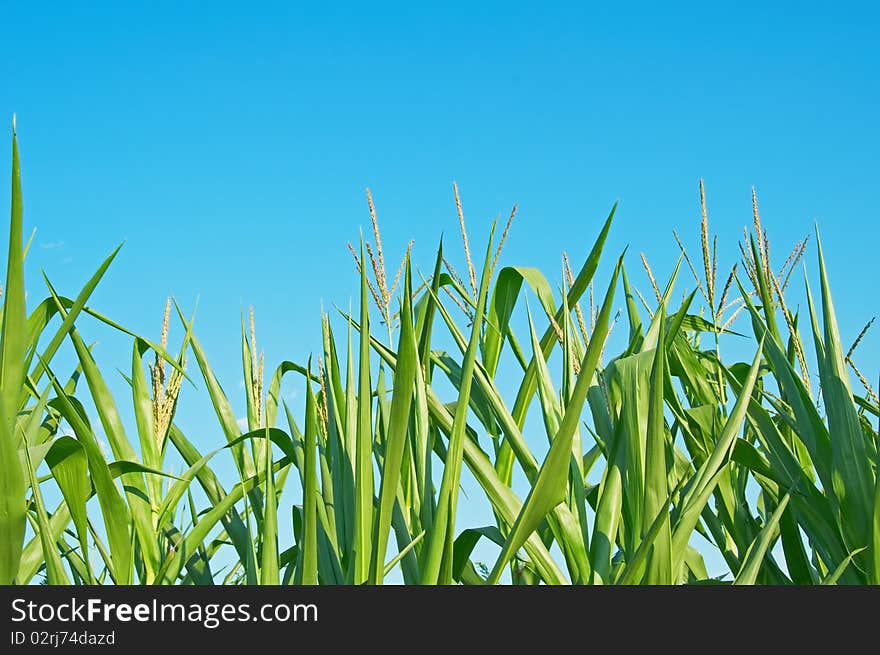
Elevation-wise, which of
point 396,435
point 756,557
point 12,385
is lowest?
point 756,557

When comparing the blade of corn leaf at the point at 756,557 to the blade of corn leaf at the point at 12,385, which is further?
the blade of corn leaf at the point at 756,557

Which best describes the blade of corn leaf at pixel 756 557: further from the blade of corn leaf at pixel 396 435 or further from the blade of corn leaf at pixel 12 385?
the blade of corn leaf at pixel 12 385

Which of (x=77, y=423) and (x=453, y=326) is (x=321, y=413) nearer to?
(x=453, y=326)

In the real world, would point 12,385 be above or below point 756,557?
above

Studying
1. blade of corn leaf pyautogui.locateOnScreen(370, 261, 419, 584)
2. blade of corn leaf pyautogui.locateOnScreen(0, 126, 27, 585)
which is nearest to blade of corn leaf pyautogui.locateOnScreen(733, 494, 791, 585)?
blade of corn leaf pyautogui.locateOnScreen(370, 261, 419, 584)

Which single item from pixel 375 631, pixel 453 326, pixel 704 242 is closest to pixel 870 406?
pixel 704 242

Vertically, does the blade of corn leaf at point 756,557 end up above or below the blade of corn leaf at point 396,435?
below

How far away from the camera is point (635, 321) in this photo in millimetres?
1808

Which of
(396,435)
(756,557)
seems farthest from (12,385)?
(756,557)

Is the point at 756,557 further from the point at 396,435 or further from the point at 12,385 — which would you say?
the point at 12,385

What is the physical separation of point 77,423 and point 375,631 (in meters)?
0.59

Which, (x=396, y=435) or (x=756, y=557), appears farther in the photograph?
(x=756, y=557)

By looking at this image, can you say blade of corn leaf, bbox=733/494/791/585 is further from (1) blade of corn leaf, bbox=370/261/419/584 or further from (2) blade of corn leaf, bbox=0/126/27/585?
(2) blade of corn leaf, bbox=0/126/27/585

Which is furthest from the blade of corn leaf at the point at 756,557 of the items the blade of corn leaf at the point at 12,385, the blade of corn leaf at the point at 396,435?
the blade of corn leaf at the point at 12,385
